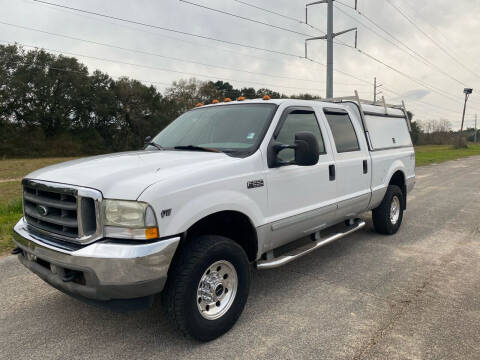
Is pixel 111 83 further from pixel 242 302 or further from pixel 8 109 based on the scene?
pixel 242 302

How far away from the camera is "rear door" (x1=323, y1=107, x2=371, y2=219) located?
4488 mm

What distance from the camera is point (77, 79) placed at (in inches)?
1810

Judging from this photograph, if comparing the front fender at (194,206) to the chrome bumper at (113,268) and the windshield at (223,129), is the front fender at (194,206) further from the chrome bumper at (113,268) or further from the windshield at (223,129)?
the windshield at (223,129)

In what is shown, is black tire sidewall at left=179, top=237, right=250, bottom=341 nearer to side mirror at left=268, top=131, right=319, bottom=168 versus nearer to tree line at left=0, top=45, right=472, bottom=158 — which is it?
side mirror at left=268, top=131, right=319, bottom=168

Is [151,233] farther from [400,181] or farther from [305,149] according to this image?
[400,181]

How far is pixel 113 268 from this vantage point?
2.47 metres

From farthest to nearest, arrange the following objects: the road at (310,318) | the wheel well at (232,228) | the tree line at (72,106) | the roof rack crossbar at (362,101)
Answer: the tree line at (72,106) → the roof rack crossbar at (362,101) → the wheel well at (232,228) → the road at (310,318)

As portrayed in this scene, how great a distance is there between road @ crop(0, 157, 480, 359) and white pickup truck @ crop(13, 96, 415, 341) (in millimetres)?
343

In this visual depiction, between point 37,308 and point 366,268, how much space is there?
361 centimetres

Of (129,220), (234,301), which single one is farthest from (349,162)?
(129,220)

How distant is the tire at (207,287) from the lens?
8.99 ft

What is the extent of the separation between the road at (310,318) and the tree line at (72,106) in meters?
34.8

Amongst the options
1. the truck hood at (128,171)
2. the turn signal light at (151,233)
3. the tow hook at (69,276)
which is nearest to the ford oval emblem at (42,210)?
the truck hood at (128,171)

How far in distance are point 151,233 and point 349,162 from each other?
2925mm
